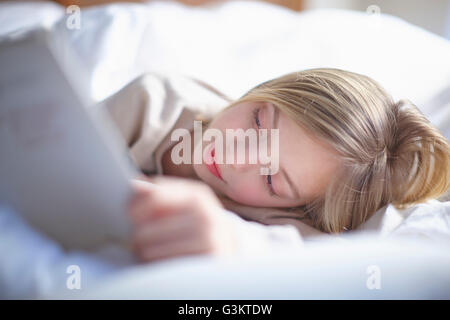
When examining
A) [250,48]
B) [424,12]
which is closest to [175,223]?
[250,48]

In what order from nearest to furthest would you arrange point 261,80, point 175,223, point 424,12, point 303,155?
point 175,223 < point 303,155 < point 261,80 < point 424,12

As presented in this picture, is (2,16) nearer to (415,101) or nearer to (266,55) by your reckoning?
(266,55)

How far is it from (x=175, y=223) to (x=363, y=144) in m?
0.36

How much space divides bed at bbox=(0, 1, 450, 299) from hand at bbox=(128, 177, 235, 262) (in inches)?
0.6

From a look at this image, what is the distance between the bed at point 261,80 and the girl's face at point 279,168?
101mm

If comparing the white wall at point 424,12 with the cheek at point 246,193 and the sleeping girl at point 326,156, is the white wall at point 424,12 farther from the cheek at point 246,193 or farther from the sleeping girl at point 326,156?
the cheek at point 246,193

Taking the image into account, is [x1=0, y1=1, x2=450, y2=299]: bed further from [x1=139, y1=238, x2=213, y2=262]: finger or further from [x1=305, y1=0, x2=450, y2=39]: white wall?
[x1=305, y1=0, x2=450, y2=39]: white wall

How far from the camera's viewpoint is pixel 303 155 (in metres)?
0.58

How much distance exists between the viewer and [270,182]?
607 mm

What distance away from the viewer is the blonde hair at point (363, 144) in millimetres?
589

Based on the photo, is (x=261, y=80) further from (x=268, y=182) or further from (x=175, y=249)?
(x=175, y=249)

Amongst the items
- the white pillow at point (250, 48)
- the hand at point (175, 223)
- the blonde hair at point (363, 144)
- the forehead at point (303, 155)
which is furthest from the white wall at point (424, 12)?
the hand at point (175, 223)

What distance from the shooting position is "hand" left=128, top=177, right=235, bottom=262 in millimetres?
345

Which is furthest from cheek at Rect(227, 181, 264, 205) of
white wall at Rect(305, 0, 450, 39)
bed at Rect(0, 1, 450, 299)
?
white wall at Rect(305, 0, 450, 39)
